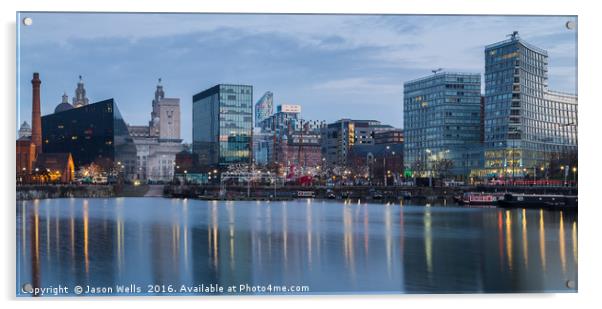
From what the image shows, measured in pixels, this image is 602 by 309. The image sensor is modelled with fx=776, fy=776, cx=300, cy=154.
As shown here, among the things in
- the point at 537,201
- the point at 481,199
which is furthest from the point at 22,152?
the point at 481,199

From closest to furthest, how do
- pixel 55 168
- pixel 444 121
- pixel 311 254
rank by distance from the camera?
pixel 311 254, pixel 55 168, pixel 444 121

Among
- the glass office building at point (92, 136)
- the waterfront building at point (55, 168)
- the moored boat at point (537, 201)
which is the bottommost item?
the moored boat at point (537, 201)

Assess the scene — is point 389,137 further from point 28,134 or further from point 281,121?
point 28,134

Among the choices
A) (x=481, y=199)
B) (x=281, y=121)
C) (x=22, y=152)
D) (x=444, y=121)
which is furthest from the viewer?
(x=281, y=121)

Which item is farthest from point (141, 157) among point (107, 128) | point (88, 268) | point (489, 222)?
point (88, 268)

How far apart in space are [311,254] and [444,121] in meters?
79.0

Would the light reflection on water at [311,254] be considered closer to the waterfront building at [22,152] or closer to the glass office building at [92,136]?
the waterfront building at [22,152]

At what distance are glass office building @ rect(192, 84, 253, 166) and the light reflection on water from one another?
216 feet

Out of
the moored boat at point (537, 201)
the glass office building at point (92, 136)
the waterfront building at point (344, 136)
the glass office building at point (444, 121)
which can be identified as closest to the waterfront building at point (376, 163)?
the glass office building at point (444, 121)

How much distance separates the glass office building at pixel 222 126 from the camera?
102188 mm

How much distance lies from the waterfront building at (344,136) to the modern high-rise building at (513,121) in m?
67.6

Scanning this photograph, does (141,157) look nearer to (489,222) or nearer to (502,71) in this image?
(502,71)

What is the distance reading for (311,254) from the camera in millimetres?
22031
